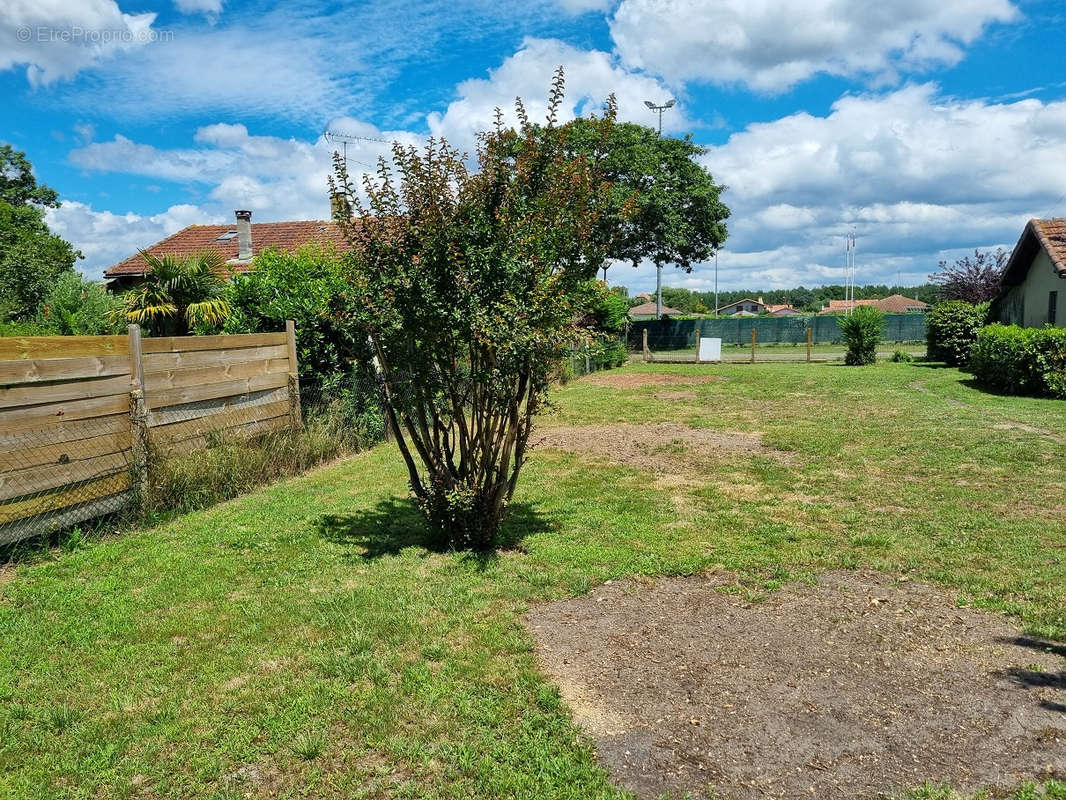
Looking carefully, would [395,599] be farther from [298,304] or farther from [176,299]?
[176,299]

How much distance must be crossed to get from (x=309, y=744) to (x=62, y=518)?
4.14 m

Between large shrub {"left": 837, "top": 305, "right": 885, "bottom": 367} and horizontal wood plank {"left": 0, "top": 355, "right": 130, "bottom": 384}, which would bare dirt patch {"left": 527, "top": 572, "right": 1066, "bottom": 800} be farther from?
large shrub {"left": 837, "top": 305, "right": 885, "bottom": 367}

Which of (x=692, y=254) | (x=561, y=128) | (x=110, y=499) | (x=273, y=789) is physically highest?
(x=692, y=254)

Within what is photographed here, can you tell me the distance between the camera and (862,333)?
26344 millimetres

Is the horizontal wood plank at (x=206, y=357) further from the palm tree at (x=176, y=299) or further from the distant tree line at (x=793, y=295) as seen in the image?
the distant tree line at (x=793, y=295)

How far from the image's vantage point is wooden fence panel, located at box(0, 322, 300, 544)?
573cm

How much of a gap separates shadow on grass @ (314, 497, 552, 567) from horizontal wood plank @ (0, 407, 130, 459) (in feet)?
6.87

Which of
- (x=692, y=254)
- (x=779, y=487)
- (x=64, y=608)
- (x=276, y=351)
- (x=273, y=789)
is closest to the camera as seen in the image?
(x=273, y=789)

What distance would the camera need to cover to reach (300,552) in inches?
235

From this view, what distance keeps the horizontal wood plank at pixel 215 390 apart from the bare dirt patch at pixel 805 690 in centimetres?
480

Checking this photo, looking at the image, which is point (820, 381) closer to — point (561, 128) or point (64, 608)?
point (561, 128)

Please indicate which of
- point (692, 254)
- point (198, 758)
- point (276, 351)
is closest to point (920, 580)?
point (198, 758)

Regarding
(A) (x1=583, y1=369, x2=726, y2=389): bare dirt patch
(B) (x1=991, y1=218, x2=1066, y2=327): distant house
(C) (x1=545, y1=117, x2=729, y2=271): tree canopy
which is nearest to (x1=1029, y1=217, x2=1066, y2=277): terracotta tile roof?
(B) (x1=991, y1=218, x2=1066, y2=327): distant house

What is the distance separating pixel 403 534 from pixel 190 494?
2.47 meters
